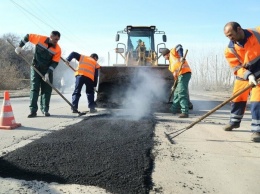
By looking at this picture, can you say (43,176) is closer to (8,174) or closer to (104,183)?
(8,174)

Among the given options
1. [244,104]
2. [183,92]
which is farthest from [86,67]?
[244,104]

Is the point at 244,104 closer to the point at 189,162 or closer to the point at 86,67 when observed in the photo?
the point at 189,162

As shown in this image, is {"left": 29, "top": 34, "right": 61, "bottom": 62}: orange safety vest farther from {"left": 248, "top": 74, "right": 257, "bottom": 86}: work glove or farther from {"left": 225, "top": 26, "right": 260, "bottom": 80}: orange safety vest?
{"left": 248, "top": 74, "right": 257, "bottom": 86}: work glove

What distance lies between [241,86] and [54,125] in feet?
10.5

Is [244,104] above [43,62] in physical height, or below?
below

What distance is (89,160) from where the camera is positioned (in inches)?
108

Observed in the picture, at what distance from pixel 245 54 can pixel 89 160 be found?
274 centimetres

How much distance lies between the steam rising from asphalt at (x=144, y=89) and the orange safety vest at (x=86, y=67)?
1.23 m

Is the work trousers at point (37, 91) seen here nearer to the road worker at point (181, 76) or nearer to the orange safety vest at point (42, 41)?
the orange safety vest at point (42, 41)

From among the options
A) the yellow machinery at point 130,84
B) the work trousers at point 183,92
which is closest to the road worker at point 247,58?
the work trousers at point 183,92

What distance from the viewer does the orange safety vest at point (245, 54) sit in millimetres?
3854

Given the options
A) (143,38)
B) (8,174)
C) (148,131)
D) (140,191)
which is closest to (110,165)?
(140,191)

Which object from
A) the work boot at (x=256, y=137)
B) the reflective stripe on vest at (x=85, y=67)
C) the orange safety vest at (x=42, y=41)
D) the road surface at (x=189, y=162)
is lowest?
the road surface at (x=189, y=162)

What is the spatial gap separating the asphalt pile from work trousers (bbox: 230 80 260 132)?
4.84ft
